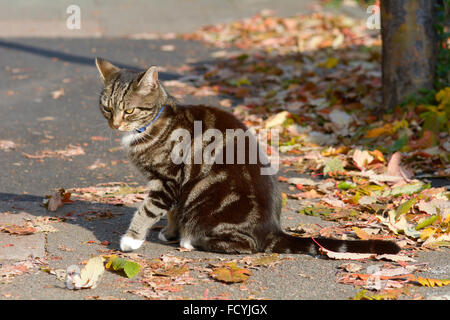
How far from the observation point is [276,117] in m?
7.57

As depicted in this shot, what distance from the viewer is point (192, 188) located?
4609 millimetres

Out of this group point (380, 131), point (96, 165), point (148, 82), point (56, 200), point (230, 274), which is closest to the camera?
point (230, 274)

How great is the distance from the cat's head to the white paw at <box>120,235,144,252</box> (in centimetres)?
79

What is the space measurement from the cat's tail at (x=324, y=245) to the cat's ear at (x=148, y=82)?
1359 mm

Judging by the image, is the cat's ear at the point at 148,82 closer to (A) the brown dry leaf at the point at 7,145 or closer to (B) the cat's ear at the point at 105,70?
(B) the cat's ear at the point at 105,70

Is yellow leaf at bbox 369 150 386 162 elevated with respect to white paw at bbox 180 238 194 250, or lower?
elevated

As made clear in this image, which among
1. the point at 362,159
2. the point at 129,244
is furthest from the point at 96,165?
the point at 362,159

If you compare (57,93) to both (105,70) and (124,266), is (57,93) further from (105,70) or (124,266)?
(124,266)

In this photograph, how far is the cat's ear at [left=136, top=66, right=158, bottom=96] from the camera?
4699 mm

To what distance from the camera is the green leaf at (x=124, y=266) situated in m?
4.09

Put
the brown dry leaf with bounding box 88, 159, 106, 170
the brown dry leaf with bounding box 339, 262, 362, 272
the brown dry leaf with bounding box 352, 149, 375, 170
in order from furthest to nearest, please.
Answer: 1. the brown dry leaf with bounding box 88, 159, 106, 170
2. the brown dry leaf with bounding box 352, 149, 375, 170
3. the brown dry leaf with bounding box 339, 262, 362, 272

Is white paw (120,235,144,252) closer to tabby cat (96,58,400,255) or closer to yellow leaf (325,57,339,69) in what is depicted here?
tabby cat (96,58,400,255)

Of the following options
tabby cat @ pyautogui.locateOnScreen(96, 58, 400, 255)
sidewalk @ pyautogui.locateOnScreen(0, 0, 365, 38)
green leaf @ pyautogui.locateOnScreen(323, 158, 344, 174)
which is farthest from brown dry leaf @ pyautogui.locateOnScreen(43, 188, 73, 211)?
sidewalk @ pyautogui.locateOnScreen(0, 0, 365, 38)

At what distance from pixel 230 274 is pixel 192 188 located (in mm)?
774
